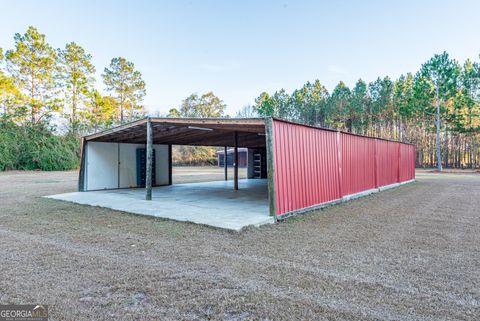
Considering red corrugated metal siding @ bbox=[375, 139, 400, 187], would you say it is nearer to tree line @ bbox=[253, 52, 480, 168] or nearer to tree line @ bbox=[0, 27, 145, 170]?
tree line @ bbox=[253, 52, 480, 168]

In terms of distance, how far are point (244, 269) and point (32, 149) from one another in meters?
24.7

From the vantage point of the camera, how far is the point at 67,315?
7.07ft

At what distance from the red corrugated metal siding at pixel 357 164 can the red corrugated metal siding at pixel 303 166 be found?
0.60 metres

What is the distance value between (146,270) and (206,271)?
62 cm

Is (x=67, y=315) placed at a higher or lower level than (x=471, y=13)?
lower

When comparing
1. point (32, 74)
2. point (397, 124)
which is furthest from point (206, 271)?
point (397, 124)

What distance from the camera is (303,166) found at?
636 cm

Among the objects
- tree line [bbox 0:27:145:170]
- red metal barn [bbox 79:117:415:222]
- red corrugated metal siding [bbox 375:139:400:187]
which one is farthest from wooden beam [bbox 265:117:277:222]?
tree line [bbox 0:27:145:170]

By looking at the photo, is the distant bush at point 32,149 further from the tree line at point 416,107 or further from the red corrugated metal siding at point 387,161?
the tree line at point 416,107

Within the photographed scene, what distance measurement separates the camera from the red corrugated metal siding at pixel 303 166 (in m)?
5.64

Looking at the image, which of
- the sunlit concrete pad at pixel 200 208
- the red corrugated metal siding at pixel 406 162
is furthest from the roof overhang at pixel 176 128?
the red corrugated metal siding at pixel 406 162

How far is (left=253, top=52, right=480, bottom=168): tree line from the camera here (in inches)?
954

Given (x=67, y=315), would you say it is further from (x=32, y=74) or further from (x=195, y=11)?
(x=32, y=74)

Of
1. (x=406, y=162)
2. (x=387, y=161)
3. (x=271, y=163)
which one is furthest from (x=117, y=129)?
(x=406, y=162)
